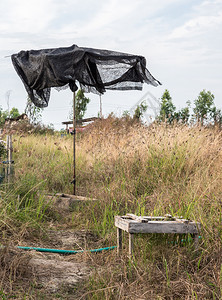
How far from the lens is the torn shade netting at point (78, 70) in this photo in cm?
533

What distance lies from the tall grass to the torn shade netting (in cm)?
137

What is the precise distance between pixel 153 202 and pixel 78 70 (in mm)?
2255

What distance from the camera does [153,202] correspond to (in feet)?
15.9

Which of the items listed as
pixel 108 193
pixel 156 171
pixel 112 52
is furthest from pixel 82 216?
pixel 112 52

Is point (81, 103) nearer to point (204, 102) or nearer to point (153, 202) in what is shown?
point (204, 102)

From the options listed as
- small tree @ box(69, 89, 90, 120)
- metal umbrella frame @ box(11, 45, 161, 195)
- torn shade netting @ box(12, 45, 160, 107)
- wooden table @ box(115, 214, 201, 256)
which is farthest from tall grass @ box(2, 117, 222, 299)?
small tree @ box(69, 89, 90, 120)

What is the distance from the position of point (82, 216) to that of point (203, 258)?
92.7 inches

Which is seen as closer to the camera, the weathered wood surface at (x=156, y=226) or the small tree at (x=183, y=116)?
the weathered wood surface at (x=156, y=226)

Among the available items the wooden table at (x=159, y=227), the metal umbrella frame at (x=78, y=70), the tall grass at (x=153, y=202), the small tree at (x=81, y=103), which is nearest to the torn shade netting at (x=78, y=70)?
the metal umbrella frame at (x=78, y=70)

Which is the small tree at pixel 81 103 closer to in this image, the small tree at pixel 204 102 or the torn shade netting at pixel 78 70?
the small tree at pixel 204 102

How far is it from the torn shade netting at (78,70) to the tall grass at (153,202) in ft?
4.48

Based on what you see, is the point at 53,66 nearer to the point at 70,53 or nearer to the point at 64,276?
the point at 70,53

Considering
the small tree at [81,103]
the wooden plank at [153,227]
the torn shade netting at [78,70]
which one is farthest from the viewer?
the small tree at [81,103]

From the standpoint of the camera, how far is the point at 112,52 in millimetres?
5562
